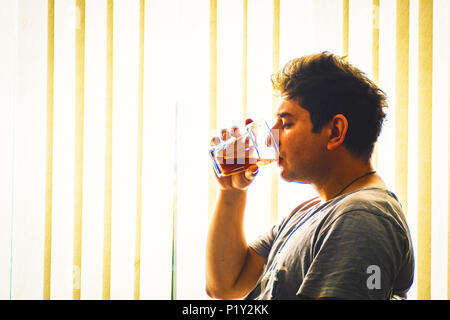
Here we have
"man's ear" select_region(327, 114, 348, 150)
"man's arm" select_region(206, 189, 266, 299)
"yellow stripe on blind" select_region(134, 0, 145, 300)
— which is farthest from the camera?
"yellow stripe on blind" select_region(134, 0, 145, 300)

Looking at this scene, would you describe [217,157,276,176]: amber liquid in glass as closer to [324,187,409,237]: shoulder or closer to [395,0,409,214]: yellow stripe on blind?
[324,187,409,237]: shoulder

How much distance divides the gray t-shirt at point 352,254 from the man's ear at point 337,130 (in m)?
0.16

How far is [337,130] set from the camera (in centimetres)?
79

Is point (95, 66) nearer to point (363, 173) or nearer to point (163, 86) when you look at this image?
point (163, 86)

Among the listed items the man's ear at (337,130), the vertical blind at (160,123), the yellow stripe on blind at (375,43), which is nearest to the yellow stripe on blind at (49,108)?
the vertical blind at (160,123)

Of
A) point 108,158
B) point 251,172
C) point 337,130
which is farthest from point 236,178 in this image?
point 108,158

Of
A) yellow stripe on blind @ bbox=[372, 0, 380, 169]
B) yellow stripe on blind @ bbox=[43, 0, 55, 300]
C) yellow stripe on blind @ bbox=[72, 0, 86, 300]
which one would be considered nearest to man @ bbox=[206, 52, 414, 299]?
yellow stripe on blind @ bbox=[372, 0, 380, 169]

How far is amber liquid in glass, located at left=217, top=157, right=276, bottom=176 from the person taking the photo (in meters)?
0.86

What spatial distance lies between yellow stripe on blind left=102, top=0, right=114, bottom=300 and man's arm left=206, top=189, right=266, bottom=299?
2.32ft

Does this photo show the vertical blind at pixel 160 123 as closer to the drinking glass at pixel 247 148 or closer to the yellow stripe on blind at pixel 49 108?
the yellow stripe on blind at pixel 49 108

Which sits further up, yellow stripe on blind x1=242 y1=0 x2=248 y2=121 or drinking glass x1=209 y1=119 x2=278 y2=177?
yellow stripe on blind x1=242 y1=0 x2=248 y2=121

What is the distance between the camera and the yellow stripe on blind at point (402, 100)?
1348 millimetres

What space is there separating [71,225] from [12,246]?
1.16ft
